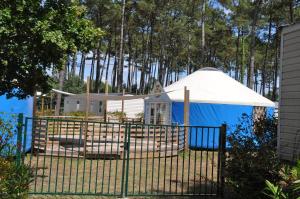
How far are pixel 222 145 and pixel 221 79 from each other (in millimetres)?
12827

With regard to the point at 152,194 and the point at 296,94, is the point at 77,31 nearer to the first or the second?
the point at 152,194

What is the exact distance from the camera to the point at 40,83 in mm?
9320

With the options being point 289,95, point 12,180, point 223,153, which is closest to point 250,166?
point 223,153

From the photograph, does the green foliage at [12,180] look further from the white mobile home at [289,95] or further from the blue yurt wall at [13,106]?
the blue yurt wall at [13,106]

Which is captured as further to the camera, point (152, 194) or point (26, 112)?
point (26, 112)

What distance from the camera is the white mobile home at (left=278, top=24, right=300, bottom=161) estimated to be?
862 centimetres

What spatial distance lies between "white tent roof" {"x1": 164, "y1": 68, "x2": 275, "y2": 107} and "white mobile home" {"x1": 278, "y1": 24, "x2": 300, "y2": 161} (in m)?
9.46

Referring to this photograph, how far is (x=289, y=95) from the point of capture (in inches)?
352

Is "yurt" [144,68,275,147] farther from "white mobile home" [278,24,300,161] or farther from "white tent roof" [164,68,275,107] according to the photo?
"white mobile home" [278,24,300,161]

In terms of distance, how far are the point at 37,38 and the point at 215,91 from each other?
40.7ft

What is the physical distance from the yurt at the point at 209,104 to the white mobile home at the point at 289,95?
8778 mm

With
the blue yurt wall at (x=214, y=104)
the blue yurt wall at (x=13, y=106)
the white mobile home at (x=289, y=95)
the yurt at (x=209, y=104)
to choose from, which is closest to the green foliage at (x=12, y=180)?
the white mobile home at (x=289, y=95)

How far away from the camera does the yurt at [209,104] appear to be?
18.7 m

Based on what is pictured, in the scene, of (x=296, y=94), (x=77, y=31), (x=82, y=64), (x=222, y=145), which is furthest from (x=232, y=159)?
(x=82, y=64)
